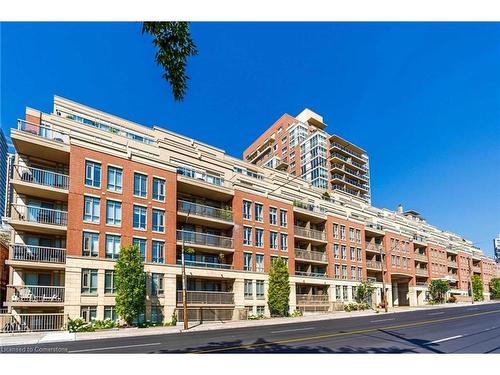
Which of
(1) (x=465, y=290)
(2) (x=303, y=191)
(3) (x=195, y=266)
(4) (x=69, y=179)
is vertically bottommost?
(1) (x=465, y=290)

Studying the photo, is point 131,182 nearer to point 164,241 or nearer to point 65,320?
point 164,241

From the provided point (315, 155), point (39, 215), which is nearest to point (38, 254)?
point (39, 215)

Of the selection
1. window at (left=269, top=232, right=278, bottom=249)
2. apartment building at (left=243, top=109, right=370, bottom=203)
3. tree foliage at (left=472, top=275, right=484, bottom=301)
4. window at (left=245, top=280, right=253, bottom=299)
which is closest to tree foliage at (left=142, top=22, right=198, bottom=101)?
window at (left=245, top=280, right=253, bottom=299)

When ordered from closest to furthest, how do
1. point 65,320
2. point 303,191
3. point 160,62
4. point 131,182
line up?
1. point 160,62
2. point 65,320
3. point 131,182
4. point 303,191

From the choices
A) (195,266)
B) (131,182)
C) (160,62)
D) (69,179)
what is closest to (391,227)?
(195,266)

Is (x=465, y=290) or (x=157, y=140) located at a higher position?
(x=157, y=140)

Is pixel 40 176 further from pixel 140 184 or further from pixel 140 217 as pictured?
pixel 140 217

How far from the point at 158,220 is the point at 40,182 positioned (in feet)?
33.0

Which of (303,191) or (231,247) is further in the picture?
(303,191)

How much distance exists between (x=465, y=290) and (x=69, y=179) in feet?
298

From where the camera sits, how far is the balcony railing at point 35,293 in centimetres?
2789

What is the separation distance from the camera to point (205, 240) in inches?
1594

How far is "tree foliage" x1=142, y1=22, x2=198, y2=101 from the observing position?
920cm

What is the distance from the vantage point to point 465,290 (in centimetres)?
9331
